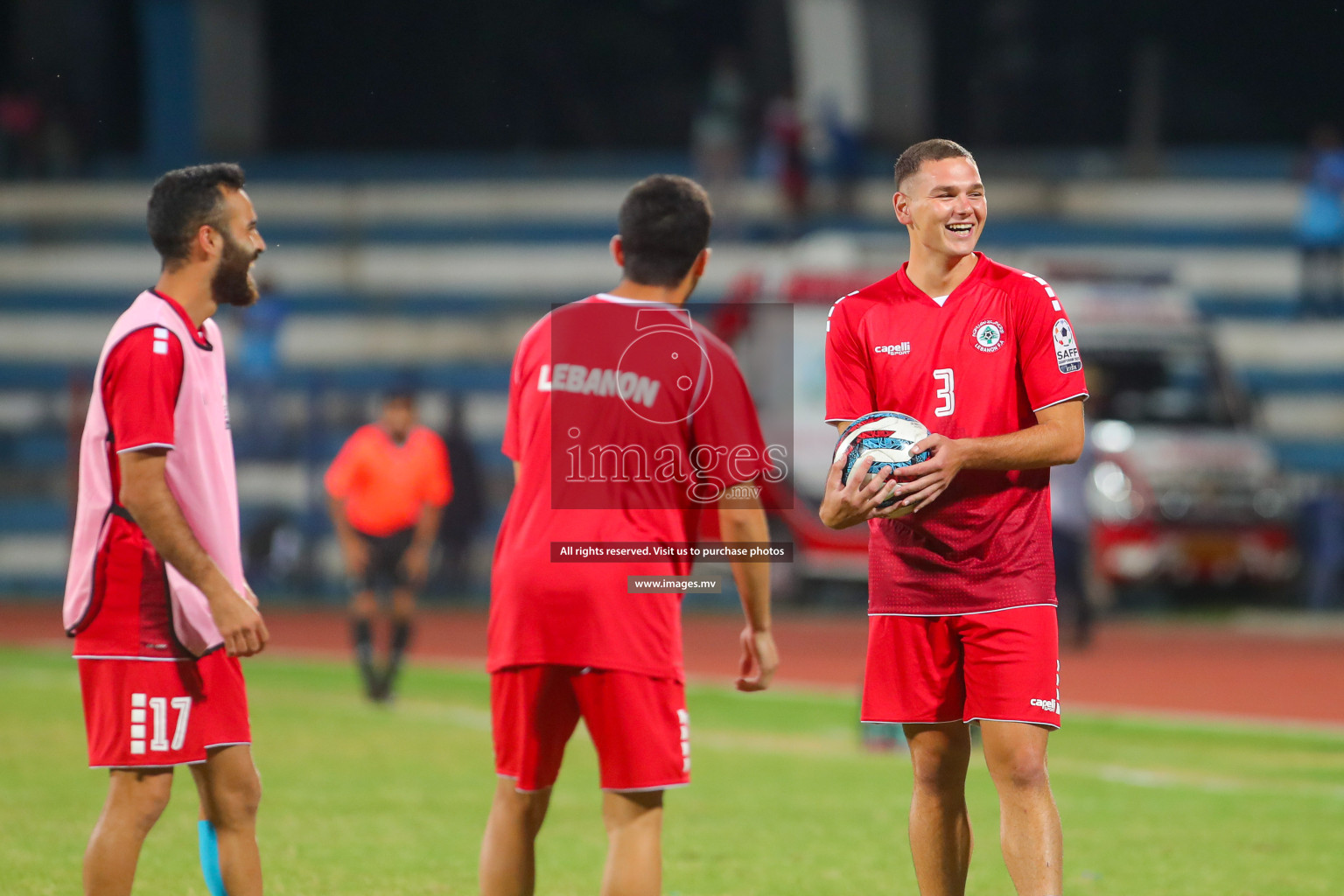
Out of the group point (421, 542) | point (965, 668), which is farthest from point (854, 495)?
point (421, 542)

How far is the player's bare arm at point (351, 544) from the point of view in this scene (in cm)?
1350

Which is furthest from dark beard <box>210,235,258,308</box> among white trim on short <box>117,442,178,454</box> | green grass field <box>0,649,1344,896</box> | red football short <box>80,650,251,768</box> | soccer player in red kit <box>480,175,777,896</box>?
green grass field <box>0,649,1344,896</box>

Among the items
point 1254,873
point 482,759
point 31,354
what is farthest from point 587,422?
point 31,354

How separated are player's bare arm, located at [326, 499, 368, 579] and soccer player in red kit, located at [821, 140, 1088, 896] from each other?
8471 millimetres

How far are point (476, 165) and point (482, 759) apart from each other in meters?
24.3

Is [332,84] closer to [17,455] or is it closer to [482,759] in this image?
[17,455]

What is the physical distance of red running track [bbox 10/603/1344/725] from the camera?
46.8ft

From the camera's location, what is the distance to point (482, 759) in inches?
424

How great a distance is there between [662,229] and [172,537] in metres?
1.65

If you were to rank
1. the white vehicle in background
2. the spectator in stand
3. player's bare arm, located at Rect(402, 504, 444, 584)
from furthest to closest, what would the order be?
the spectator in stand → the white vehicle in background → player's bare arm, located at Rect(402, 504, 444, 584)

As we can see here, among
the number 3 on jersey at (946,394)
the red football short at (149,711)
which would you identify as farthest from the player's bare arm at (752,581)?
the red football short at (149,711)

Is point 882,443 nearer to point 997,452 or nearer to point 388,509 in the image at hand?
point 997,452

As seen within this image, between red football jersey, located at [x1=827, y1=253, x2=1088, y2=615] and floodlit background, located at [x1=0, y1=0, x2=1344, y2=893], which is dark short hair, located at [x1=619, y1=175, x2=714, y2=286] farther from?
floodlit background, located at [x1=0, y1=0, x2=1344, y2=893]

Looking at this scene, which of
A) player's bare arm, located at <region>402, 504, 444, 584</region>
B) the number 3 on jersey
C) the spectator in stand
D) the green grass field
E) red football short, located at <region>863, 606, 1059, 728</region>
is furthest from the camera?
the spectator in stand
